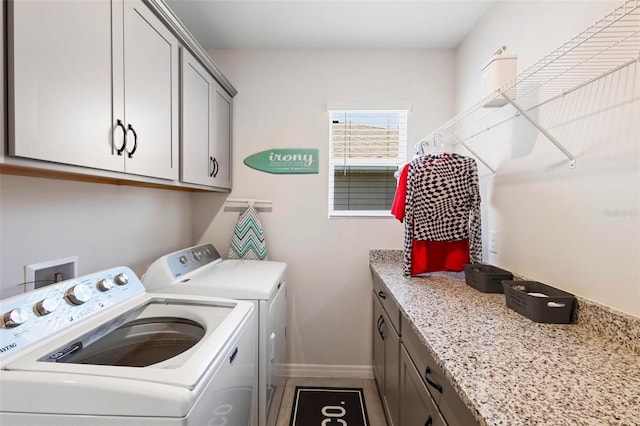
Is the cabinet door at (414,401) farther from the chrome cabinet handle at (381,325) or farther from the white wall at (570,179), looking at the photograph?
the white wall at (570,179)

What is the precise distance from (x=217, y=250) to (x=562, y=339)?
215 centimetres

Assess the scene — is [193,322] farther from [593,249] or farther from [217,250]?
[593,249]

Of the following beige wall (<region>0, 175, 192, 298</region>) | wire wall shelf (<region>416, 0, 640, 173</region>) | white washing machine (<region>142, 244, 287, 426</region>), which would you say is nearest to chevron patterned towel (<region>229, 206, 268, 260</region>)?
white washing machine (<region>142, 244, 287, 426</region>)

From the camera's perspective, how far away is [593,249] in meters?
1.09

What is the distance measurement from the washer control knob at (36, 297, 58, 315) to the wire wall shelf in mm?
1737

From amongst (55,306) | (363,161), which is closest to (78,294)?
(55,306)

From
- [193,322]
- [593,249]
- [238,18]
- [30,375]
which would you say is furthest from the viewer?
[238,18]

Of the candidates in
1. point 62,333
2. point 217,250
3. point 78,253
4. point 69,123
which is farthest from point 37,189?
point 217,250

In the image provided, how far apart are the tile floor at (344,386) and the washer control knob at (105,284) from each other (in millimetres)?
1340

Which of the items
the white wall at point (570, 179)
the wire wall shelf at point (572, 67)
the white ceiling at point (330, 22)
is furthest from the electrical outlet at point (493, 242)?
the white ceiling at point (330, 22)

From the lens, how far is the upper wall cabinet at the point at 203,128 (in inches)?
63.6

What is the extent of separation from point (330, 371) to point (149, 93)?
226cm

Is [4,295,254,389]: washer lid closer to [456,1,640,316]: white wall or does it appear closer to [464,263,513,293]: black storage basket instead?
[464,263,513,293]: black storage basket

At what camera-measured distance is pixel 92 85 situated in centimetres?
98
